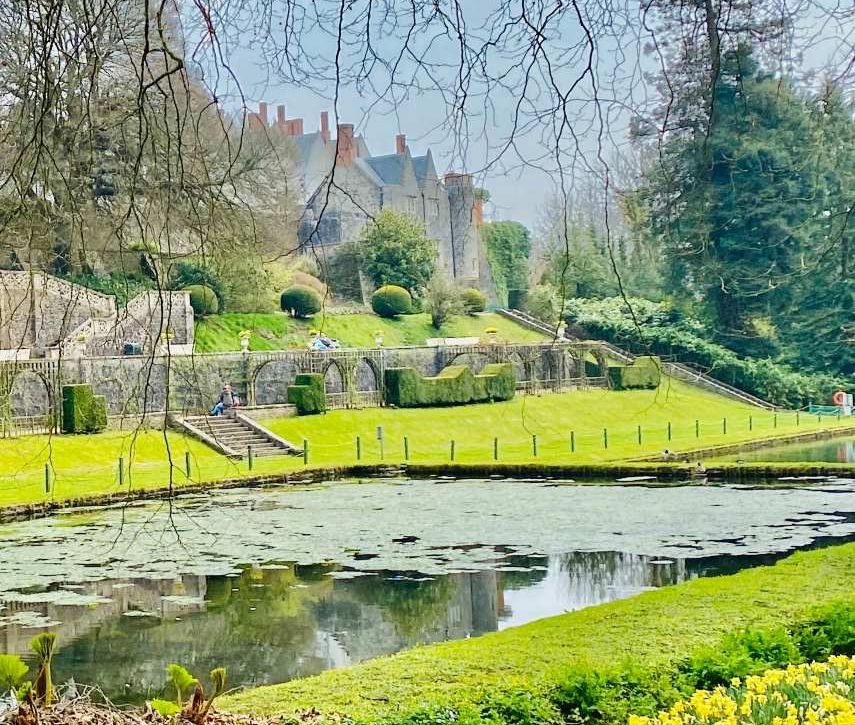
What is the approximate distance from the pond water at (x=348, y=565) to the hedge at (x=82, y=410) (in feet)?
24.0

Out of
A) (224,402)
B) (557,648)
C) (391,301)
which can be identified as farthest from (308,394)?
(557,648)

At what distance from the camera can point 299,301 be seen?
39.6 meters

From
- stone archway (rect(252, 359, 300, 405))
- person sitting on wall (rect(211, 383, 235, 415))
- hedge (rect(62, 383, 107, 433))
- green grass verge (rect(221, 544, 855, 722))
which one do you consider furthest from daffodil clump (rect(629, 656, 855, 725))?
stone archway (rect(252, 359, 300, 405))

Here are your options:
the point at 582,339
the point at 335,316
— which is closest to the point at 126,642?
the point at 335,316

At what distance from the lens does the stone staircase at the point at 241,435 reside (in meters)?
26.9

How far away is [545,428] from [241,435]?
350 inches

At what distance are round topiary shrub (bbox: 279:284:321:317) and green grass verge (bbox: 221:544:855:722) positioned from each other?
30.9 metres

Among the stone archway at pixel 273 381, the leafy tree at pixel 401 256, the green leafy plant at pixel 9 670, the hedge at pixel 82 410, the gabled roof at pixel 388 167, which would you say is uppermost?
the gabled roof at pixel 388 167

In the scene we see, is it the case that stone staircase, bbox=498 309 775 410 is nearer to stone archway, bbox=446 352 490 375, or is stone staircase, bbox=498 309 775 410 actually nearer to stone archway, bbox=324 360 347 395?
stone archway, bbox=446 352 490 375

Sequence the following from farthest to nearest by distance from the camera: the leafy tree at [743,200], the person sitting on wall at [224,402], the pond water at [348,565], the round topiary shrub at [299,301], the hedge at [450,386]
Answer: the round topiary shrub at [299,301], the hedge at [450,386], the person sitting on wall at [224,402], the pond water at [348,565], the leafy tree at [743,200]

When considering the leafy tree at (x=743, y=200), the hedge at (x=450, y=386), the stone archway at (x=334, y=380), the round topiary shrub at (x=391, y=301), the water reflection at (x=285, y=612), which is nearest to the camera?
the leafy tree at (x=743, y=200)

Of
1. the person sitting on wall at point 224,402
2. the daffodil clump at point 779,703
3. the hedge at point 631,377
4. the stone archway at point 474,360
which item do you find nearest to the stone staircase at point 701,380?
the hedge at point 631,377

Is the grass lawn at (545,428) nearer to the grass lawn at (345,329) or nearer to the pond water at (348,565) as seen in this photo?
the grass lawn at (345,329)

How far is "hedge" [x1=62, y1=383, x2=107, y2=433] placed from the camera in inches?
1029
